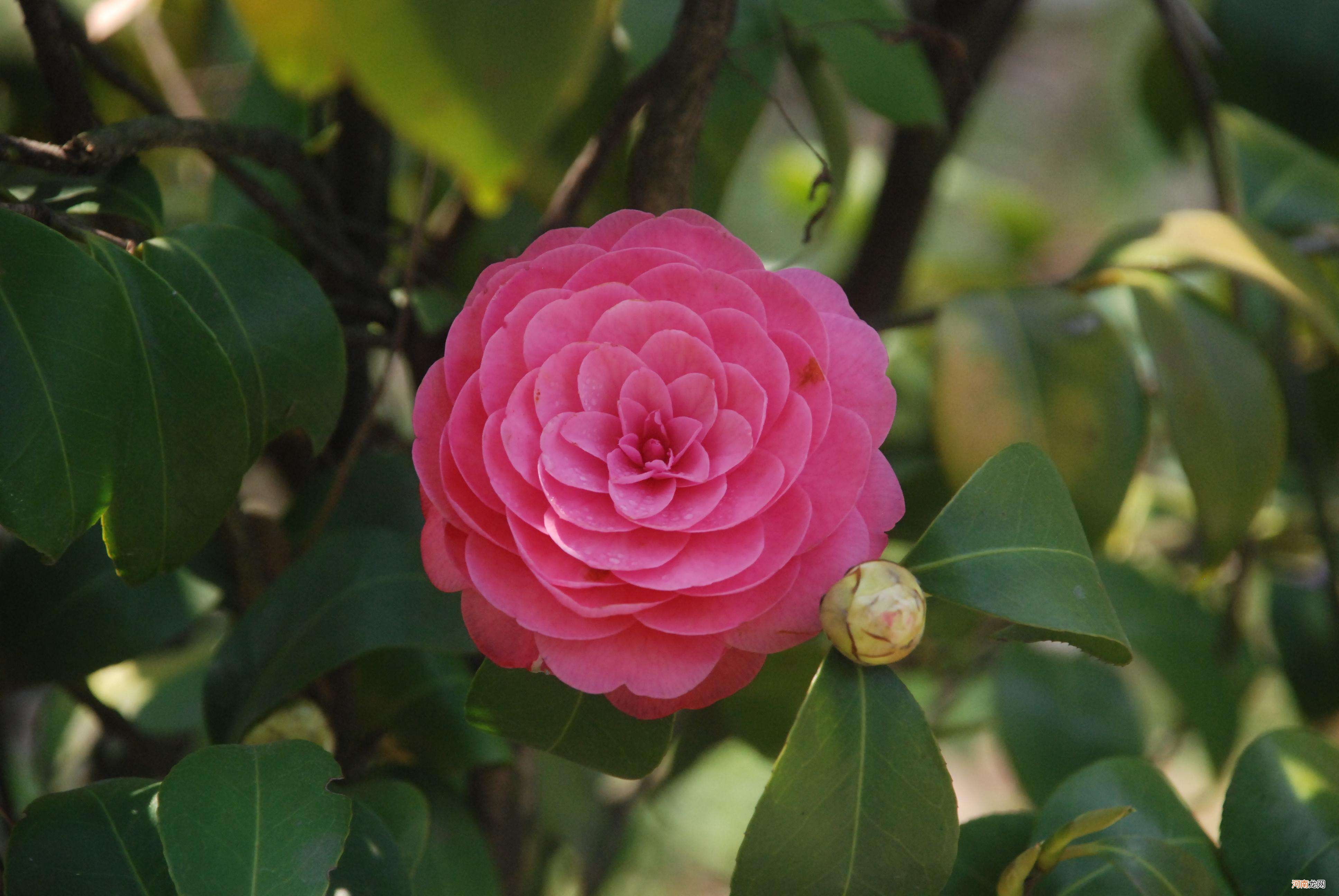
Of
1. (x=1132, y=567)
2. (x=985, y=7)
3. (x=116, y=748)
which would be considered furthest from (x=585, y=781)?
(x=985, y=7)

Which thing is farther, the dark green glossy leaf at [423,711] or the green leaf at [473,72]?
the dark green glossy leaf at [423,711]

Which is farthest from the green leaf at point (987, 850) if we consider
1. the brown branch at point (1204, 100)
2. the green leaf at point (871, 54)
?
the brown branch at point (1204, 100)

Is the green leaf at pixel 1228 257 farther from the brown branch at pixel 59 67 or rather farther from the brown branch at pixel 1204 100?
the brown branch at pixel 59 67

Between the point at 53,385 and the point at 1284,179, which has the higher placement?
the point at 53,385

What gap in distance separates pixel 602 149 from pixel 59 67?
28 centimetres

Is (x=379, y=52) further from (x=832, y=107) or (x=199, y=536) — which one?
(x=832, y=107)

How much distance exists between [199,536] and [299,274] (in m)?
0.14

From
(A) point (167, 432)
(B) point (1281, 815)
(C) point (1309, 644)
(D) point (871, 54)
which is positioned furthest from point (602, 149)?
(C) point (1309, 644)

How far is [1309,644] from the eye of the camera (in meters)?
0.97

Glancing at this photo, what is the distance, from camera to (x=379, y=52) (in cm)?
26

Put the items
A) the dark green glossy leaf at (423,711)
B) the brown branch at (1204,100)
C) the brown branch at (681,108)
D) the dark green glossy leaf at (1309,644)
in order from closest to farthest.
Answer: the brown branch at (681,108)
the dark green glossy leaf at (423,711)
the brown branch at (1204,100)
the dark green glossy leaf at (1309,644)

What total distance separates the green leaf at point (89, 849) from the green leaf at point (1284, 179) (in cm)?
97

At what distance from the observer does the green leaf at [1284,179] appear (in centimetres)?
88

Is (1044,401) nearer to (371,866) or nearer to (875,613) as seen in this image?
(875,613)
